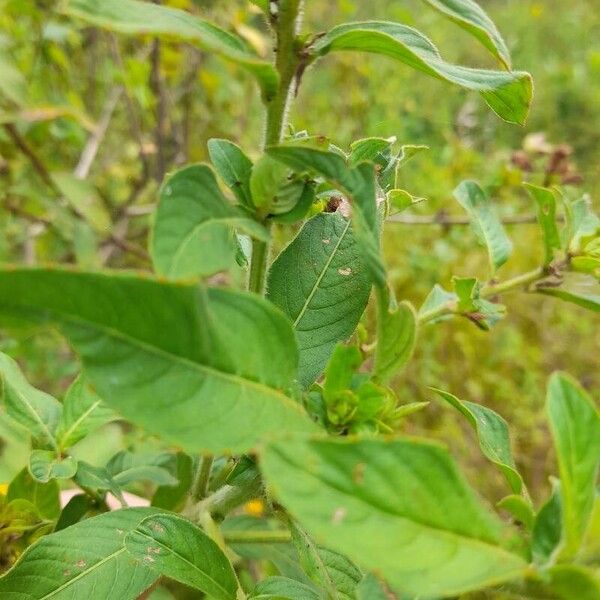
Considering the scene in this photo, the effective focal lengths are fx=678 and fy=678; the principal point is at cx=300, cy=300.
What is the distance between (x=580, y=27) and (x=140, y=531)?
20.4 feet

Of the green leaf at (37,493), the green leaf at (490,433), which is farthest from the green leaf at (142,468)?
the green leaf at (490,433)

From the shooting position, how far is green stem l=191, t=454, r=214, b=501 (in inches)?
21.5

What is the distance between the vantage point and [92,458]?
96 centimetres

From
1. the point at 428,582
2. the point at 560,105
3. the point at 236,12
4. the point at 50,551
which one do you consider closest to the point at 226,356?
the point at 428,582

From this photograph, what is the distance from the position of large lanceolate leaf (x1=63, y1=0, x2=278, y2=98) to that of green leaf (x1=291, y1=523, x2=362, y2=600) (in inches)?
11.8

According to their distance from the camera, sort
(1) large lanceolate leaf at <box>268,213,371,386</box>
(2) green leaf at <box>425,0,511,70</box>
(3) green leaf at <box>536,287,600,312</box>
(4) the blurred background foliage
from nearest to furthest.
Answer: (2) green leaf at <box>425,0,511,70</box> → (1) large lanceolate leaf at <box>268,213,371,386</box> → (3) green leaf at <box>536,287,600,312</box> → (4) the blurred background foliage

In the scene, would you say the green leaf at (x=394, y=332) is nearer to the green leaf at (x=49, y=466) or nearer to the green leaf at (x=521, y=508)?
the green leaf at (x=521, y=508)

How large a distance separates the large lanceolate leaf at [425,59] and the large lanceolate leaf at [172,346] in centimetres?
17

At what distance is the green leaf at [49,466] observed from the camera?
1.69 ft

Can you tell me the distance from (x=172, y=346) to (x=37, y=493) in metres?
0.44

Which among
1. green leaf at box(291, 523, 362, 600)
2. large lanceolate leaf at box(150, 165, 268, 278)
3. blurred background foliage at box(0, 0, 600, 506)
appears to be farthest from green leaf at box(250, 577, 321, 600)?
blurred background foliage at box(0, 0, 600, 506)

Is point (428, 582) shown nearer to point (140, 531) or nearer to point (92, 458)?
point (140, 531)

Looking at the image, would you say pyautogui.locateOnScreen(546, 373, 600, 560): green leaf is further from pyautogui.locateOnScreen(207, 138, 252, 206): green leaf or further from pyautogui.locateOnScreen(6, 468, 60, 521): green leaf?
pyautogui.locateOnScreen(6, 468, 60, 521): green leaf

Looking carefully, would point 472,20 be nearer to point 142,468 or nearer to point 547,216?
point 547,216
